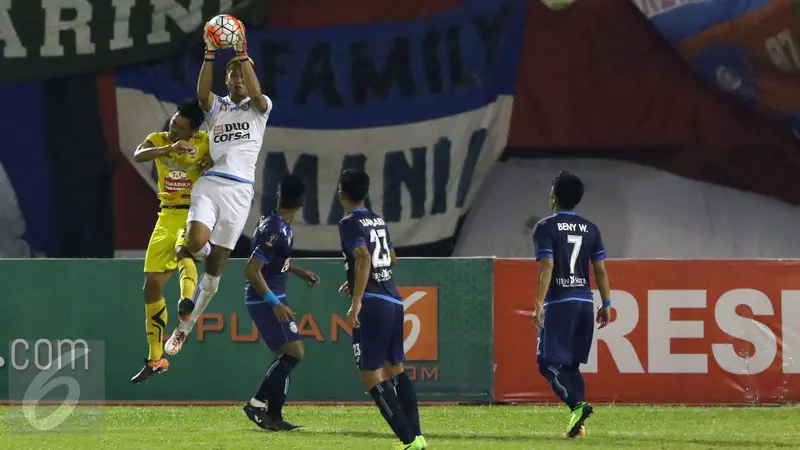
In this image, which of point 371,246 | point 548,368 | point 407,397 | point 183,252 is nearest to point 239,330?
point 183,252

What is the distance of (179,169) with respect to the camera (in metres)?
10.5


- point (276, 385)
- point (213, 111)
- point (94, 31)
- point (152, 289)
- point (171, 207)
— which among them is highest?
point (94, 31)

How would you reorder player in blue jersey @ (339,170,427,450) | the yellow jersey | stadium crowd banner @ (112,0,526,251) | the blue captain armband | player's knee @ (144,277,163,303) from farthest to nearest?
stadium crowd banner @ (112,0,526,251), player's knee @ (144,277,163,303), the yellow jersey, the blue captain armband, player in blue jersey @ (339,170,427,450)

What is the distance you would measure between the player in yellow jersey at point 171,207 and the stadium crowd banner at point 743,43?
777cm

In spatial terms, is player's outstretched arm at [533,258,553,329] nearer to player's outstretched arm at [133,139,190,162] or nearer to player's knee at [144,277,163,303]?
player's outstretched arm at [133,139,190,162]

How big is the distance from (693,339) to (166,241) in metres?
5.21

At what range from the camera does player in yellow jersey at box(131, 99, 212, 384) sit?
10320 millimetres

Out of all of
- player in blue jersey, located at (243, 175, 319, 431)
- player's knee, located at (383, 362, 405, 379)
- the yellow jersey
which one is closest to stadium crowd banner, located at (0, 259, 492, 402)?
player in blue jersey, located at (243, 175, 319, 431)

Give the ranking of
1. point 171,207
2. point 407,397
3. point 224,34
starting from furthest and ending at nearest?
1. point 171,207
2. point 224,34
3. point 407,397

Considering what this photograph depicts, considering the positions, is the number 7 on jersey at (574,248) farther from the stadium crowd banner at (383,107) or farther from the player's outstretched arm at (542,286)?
the stadium crowd banner at (383,107)

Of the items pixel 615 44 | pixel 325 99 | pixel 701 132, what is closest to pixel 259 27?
pixel 325 99

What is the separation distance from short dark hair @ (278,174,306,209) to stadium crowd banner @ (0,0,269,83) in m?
6.37

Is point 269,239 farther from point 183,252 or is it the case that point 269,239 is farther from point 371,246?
point 371,246

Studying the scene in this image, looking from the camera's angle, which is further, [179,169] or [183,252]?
[179,169]
